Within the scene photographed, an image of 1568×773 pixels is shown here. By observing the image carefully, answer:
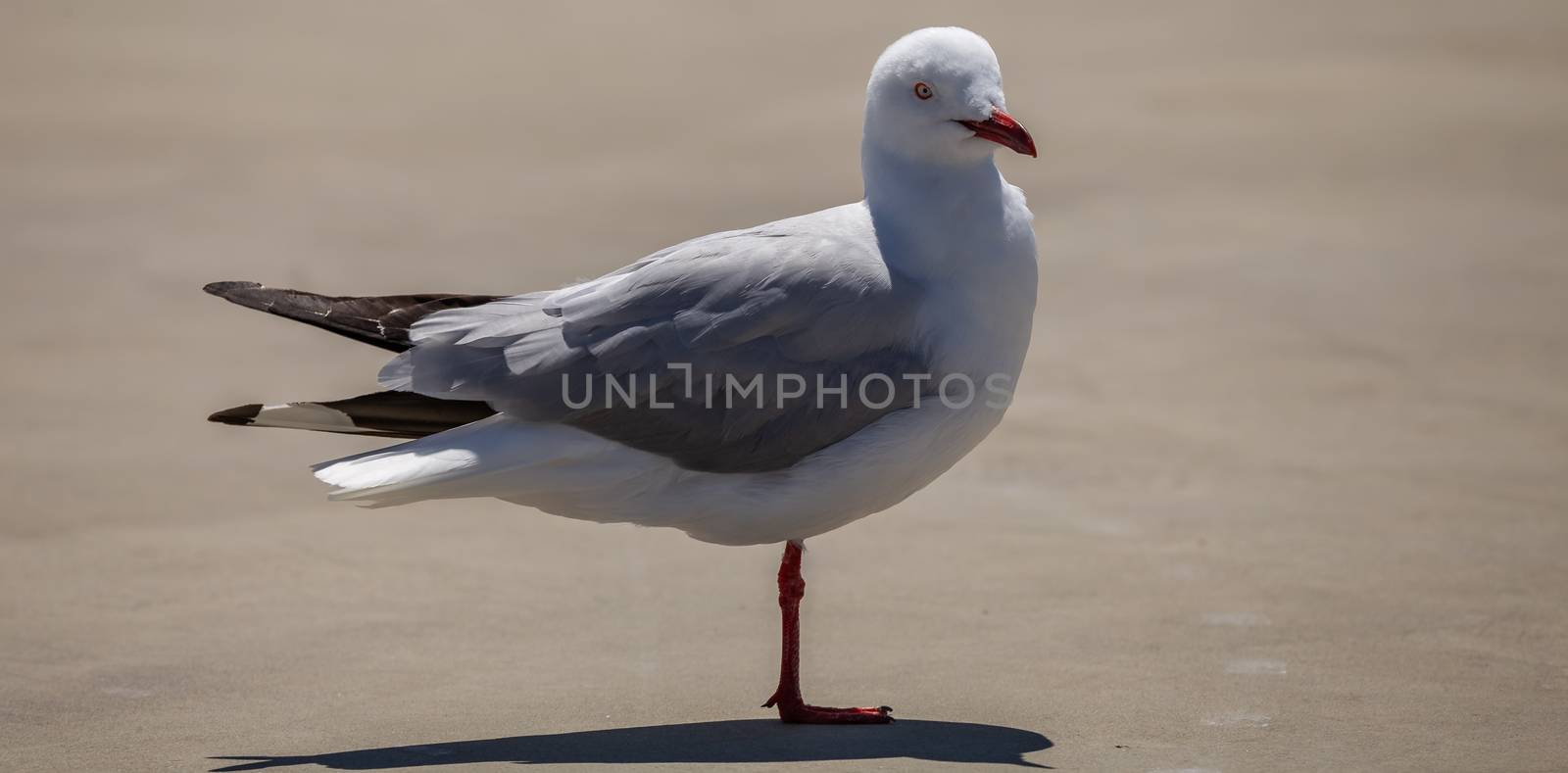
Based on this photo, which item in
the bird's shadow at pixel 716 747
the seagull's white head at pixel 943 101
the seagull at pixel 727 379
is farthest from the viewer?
the seagull's white head at pixel 943 101

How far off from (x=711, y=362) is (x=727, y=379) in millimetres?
62

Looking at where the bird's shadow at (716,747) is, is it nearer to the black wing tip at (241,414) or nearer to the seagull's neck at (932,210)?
the black wing tip at (241,414)

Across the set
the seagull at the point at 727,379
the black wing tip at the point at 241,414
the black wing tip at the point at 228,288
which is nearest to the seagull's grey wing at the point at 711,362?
the seagull at the point at 727,379

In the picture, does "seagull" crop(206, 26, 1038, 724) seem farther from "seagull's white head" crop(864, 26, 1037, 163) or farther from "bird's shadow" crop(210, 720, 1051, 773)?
"bird's shadow" crop(210, 720, 1051, 773)

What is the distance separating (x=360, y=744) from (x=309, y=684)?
627mm

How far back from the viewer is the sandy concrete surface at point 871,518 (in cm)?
518

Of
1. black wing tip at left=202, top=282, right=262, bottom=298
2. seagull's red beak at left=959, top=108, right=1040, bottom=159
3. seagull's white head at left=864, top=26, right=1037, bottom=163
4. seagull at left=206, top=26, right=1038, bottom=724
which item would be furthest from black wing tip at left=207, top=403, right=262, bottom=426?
seagull's red beak at left=959, top=108, right=1040, bottom=159

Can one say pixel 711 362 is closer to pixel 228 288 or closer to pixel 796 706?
pixel 796 706

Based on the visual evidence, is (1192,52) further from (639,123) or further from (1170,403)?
(1170,403)

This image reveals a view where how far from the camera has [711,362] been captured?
496cm

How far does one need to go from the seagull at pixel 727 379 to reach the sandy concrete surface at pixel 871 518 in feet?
2.16

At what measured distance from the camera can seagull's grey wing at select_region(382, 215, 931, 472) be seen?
4961 millimetres

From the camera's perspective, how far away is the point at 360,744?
4.84 metres

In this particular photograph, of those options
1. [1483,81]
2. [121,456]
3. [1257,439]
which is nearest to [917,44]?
[1257,439]
